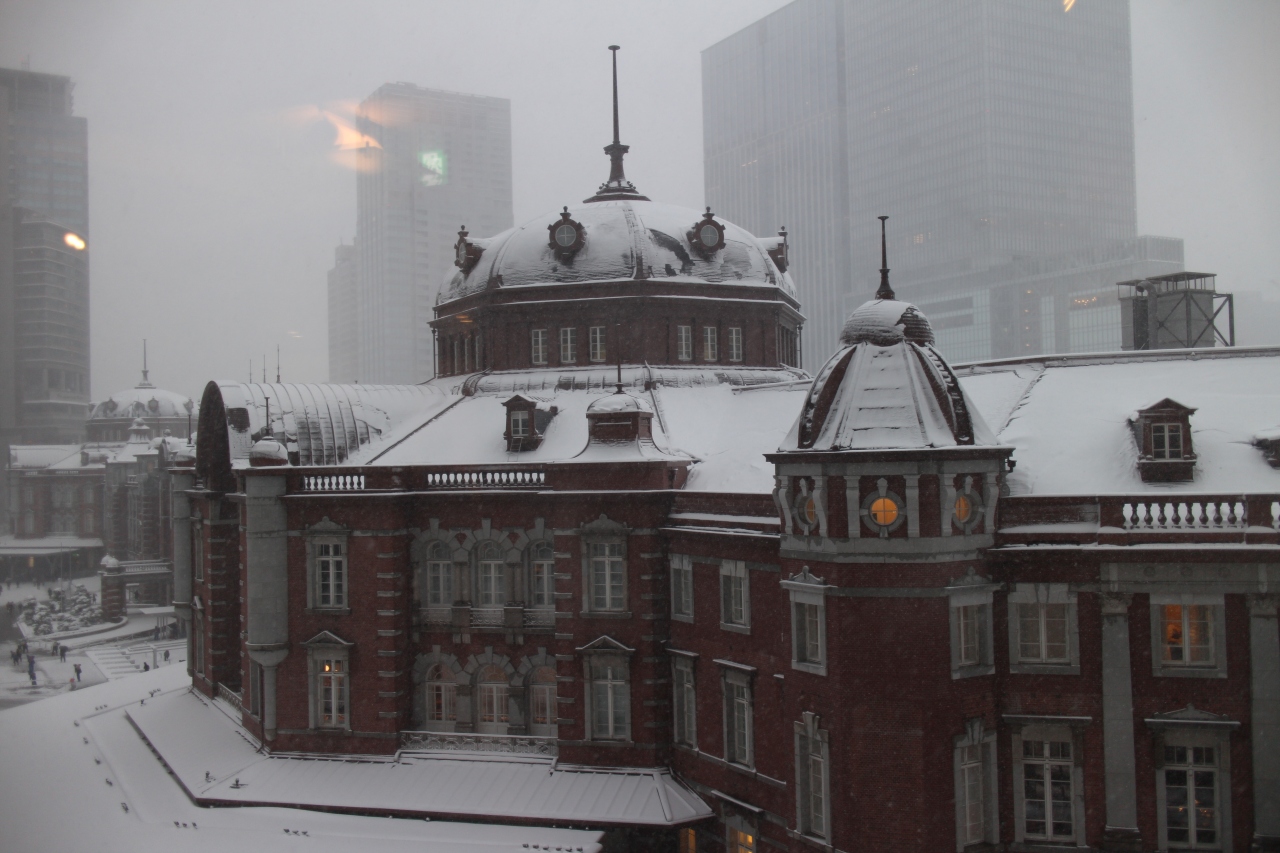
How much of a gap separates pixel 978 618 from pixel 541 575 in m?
14.0

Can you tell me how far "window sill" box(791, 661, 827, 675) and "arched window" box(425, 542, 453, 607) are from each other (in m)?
13.2

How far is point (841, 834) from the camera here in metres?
21.8

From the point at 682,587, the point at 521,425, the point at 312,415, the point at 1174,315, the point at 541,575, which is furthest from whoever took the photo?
the point at 312,415

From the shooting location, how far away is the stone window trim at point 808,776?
22.7 meters

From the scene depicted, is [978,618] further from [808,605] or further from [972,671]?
[808,605]

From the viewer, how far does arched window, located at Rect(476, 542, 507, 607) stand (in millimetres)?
32031

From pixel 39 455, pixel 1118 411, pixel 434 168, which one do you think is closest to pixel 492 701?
pixel 1118 411

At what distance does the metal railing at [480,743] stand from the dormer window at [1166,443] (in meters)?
18.4

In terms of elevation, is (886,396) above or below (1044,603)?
above

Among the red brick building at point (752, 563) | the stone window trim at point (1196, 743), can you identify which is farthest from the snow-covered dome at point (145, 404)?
the stone window trim at point (1196, 743)

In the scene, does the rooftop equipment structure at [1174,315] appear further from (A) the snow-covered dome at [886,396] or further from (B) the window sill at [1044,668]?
(B) the window sill at [1044,668]

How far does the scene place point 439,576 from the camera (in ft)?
107

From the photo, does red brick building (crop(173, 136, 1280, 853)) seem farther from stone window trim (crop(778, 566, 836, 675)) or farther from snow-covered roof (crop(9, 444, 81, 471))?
snow-covered roof (crop(9, 444, 81, 471))

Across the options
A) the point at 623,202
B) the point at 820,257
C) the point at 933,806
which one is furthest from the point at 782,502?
the point at 820,257
